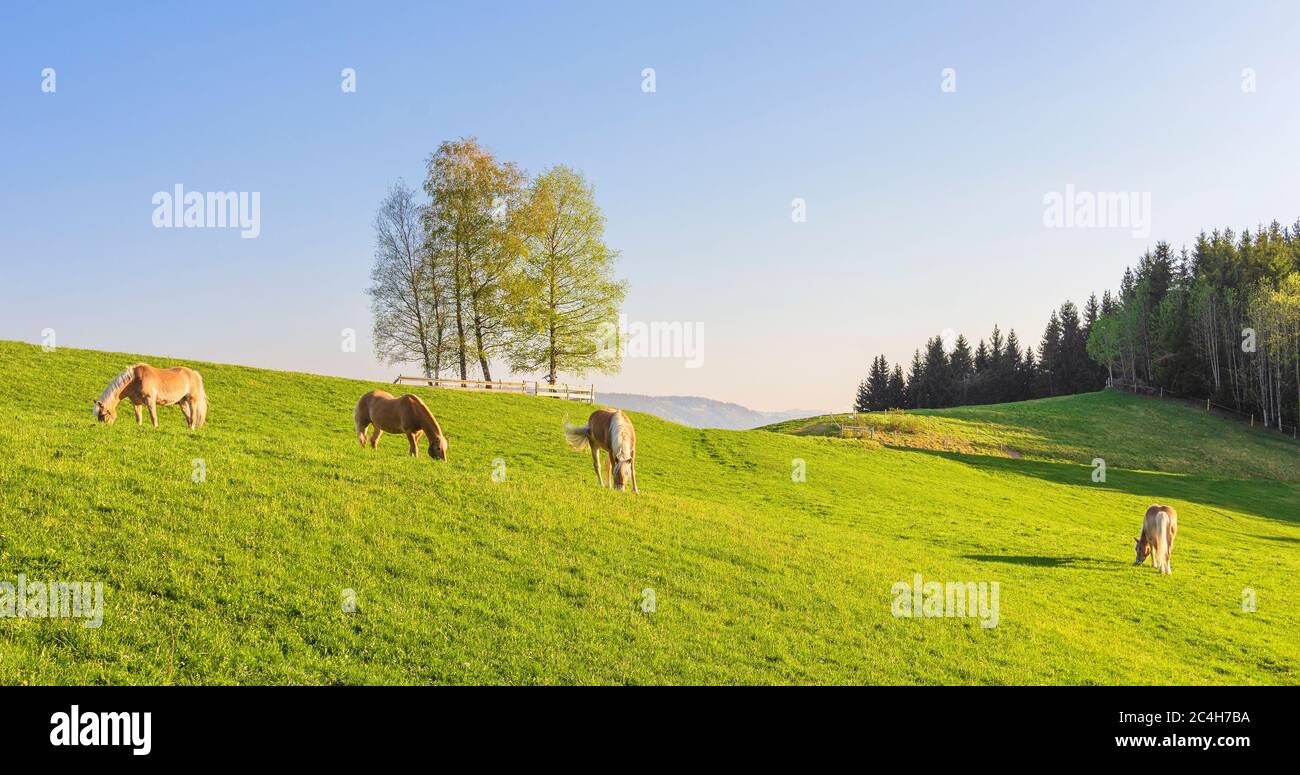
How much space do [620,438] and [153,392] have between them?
12.6 metres

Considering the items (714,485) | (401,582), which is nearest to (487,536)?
(401,582)

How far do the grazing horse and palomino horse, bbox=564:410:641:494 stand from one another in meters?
16.6

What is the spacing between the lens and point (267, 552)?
11562mm

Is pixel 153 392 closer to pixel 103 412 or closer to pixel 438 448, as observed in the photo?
pixel 103 412

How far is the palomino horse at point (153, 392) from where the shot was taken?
19.0 metres

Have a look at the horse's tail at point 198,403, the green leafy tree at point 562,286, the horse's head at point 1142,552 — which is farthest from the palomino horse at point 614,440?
the green leafy tree at point 562,286

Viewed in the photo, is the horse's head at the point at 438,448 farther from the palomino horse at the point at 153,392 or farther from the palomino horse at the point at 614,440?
the palomino horse at the point at 153,392

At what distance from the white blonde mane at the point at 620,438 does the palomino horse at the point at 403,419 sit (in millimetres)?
4603

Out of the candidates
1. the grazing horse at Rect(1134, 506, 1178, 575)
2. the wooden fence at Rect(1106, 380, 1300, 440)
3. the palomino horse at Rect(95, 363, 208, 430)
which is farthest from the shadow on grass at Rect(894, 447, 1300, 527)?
the palomino horse at Rect(95, 363, 208, 430)

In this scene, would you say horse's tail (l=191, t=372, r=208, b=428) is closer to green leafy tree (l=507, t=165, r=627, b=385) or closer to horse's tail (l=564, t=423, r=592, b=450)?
horse's tail (l=564, t=423, r=592, b=450)

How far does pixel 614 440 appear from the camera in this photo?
20734mm

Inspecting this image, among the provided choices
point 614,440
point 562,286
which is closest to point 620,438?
point 614,440
